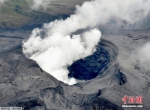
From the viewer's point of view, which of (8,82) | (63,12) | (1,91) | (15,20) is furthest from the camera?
(63,12)

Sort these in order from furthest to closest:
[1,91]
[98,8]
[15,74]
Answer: [98,8], [15,74], [1,91]

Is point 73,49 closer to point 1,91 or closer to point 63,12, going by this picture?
point 1,91

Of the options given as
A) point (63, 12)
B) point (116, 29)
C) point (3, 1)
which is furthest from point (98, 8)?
point (3, 1)

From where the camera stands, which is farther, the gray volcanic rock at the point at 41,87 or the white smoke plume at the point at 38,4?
the white smoke plume at the point at 38,4

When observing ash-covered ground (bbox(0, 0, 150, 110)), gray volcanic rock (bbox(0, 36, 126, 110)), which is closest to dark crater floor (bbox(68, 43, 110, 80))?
ash-covered ground (bbox(0, 0, 150, 110))

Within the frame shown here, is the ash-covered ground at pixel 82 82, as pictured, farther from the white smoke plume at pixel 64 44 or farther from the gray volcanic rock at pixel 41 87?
the white smoke plume at pixel 64 44

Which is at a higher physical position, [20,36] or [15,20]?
Result: [15,20]

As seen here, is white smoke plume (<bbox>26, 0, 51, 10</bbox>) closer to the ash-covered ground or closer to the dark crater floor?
the ash-covered ground

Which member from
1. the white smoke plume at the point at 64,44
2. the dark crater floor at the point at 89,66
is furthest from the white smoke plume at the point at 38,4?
the dark crater floor at the point at 89,66

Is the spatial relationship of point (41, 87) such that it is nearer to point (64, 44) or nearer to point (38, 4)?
point (64, 44)

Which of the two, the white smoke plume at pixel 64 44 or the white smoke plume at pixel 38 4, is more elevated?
the white smoke plume at pixel 38 4
